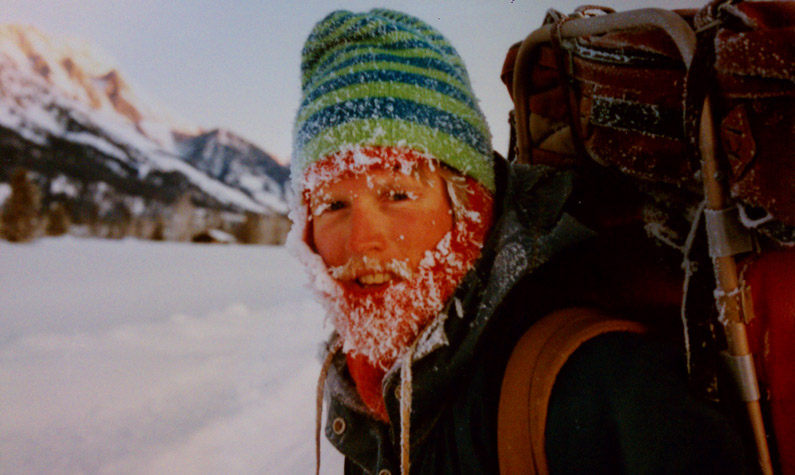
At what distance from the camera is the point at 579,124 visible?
1.17 metres

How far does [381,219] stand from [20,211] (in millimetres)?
25757

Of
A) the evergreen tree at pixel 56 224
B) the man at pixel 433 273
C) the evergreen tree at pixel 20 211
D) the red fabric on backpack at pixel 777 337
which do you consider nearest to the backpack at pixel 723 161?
the red fabric on backpack at pixel 777 337

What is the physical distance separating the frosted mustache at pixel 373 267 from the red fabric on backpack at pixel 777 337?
2.40ft

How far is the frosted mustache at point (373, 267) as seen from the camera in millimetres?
1196

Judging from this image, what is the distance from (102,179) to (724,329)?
66.7 m

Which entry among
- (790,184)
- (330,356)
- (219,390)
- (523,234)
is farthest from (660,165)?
(219,390)

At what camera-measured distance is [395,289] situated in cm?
119

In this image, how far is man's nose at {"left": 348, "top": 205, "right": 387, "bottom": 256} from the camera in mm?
1224

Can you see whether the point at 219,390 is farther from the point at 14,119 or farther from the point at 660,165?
the point at 14,119

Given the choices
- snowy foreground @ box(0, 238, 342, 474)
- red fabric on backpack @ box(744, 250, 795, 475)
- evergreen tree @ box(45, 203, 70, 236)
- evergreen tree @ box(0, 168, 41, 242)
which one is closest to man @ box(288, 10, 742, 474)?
red fabric on backpack @ box(744, 250, 795, 475)

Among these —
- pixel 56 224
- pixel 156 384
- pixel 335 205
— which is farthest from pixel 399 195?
pixel 56 224

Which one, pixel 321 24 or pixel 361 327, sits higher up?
pixel 321 24

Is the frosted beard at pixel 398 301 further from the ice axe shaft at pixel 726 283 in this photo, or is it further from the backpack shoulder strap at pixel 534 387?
the ice axe shaft at pixel 726 283

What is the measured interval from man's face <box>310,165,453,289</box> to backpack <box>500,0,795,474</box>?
1.60 feet
